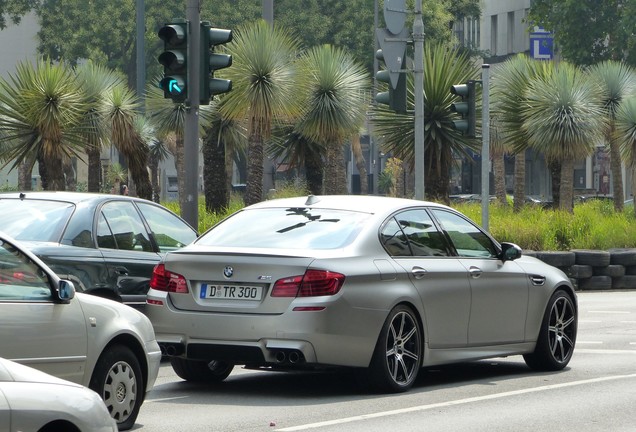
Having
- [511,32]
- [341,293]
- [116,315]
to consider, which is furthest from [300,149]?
[511,32]

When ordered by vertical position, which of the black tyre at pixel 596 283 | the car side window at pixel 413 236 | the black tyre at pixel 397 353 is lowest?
the black tyre at pixel 596 283

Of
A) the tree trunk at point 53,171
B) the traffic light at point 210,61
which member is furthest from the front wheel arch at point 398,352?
the tree trunk at point 53,171

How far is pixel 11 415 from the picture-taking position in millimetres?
4984

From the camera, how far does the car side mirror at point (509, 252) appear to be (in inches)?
466

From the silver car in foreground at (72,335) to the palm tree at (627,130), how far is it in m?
26.4

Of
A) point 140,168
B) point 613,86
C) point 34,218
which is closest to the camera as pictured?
point 34,218

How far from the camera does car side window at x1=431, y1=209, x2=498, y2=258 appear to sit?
37.9 feet

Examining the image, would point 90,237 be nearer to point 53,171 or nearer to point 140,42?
point 53,171

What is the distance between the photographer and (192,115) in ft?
54.4

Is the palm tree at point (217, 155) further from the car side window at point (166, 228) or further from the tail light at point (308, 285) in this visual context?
the tail light at point (308, 285)

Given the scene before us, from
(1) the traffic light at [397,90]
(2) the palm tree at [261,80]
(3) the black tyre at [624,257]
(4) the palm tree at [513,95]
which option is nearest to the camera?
(1) the traffic light at [397,90]

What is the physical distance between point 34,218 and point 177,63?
4.96m

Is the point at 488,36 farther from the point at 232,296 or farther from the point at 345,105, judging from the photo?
the point at 232,296

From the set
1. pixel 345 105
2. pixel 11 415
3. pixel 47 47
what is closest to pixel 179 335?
pixel 11 415
